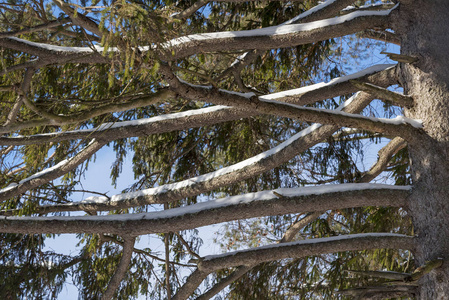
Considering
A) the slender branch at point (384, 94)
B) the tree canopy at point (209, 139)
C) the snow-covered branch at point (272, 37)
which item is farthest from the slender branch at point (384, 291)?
the snow-covered branch at point (272, 37)

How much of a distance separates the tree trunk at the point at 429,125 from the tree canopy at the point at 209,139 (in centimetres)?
8

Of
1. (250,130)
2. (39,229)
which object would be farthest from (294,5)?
(39,229)

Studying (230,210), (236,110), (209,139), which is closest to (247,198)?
(230,210)

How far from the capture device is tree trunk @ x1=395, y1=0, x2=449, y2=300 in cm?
379

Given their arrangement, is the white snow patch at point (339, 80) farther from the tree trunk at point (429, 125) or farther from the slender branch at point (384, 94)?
the slender branch at point (384, 94)

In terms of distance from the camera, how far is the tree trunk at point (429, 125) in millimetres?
3785

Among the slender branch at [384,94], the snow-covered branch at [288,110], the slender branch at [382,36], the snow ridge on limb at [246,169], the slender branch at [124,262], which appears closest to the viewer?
the snow-covered branch at [288,110]

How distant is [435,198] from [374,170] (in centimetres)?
153

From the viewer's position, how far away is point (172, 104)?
705 centimetres

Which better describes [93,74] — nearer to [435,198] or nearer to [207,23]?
[207,23]

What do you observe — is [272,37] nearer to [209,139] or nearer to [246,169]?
[246,169]

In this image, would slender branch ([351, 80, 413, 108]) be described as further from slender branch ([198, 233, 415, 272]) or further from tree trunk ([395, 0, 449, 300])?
slender branch ([198, 233, 415, 272])

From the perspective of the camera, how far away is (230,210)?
3.99 meters

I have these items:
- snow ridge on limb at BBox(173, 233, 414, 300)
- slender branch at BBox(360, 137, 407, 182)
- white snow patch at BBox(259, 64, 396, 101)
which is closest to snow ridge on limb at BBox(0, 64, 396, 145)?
white snow patch at BBox(259, 64, 396, 101)
